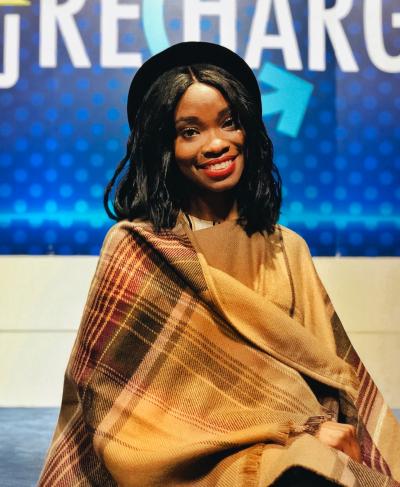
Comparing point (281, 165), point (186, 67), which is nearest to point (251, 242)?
point (186, 67)

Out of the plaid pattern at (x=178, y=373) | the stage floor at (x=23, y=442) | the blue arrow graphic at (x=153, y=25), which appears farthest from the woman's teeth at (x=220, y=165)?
the blue arrow graphic at (x=153, y=25)

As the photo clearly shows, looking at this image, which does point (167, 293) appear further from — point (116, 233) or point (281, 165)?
point (281, 165)

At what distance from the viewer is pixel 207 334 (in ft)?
4.75

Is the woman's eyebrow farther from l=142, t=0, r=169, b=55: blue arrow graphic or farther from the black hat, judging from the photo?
l=142, t=0, r=169, b=55: blue arrow graphic

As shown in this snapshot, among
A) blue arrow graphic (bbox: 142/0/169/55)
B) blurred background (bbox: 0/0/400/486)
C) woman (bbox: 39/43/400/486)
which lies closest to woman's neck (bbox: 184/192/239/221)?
woman (bbox: 39/43/400/486)

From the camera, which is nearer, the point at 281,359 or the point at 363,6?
the point at 281,359

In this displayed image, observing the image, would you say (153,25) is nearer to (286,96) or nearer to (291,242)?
(286,96)

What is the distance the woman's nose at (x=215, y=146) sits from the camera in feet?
5.20

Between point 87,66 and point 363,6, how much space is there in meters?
1.18

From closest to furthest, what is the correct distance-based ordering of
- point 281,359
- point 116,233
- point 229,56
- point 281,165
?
point 281,359 < point 116,233 < point 229,56 < point 281,165

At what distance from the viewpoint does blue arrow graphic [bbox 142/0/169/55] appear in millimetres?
3457

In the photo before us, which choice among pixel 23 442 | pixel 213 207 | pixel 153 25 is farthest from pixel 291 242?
pixel 153 25

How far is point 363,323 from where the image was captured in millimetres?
3486

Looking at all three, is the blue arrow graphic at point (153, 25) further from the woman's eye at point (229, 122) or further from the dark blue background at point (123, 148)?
the woman's eye at point (229, 122)
